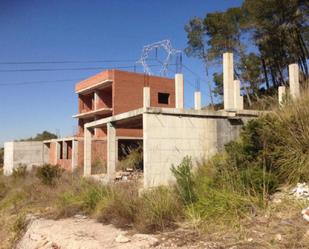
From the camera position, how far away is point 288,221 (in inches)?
215

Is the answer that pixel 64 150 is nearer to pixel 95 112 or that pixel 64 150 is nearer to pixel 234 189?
pixel 95 112

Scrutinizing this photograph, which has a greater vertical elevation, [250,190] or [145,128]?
[145,128]

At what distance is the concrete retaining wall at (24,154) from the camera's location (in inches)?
1262

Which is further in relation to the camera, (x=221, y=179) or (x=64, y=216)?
(x=64, y=216)

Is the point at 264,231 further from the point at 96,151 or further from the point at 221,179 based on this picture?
the point at 96,151

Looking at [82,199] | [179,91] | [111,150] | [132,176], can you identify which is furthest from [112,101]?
[82,199]

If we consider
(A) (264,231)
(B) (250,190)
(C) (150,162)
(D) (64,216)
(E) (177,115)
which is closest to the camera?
(A) (264,231)

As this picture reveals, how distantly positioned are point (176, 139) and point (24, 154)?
2536 centimetres

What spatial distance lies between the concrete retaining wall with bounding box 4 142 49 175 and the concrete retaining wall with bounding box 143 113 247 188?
78.5ft

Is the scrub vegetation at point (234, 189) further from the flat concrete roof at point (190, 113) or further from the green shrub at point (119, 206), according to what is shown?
the flat concrete roof at point (190, 113)

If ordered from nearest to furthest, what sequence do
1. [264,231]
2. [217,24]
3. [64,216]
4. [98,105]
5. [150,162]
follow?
[264,231]
[64,216]
[150,162]
[217,24]
[98,105]

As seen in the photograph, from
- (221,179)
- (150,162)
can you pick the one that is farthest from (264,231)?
(150,162)

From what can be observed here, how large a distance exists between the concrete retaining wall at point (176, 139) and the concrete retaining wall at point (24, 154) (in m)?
23.9

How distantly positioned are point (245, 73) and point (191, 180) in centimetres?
2338
